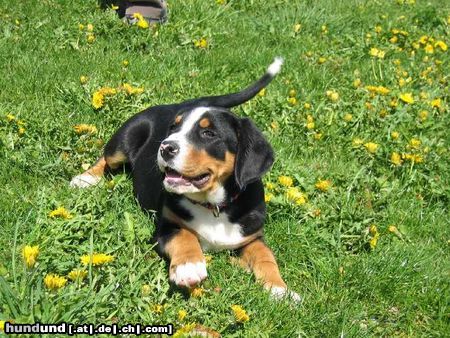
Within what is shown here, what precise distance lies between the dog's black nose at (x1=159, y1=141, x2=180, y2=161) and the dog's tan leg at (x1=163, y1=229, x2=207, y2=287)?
401mm

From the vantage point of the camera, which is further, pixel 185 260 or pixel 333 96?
pixel 333 96

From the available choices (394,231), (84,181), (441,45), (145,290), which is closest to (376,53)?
(441,45)

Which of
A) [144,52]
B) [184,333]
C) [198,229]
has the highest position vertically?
[184,333]

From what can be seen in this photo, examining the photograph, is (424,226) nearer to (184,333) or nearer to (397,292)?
(397,292)

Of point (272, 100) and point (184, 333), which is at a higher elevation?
point (184, 333)

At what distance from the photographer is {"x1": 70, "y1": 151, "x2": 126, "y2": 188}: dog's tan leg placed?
3664mm

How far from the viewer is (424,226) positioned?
380 cm

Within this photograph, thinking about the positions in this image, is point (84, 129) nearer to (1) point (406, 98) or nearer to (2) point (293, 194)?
(2) point (293, 194)

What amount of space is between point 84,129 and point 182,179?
44.7 inches

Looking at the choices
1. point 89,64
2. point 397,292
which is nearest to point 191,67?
point 89,64

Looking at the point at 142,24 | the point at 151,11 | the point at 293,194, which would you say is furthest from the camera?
the point at 151,11

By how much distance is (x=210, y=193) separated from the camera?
3.23 metres

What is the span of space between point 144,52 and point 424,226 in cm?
275

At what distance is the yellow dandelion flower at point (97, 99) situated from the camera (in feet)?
13.6
